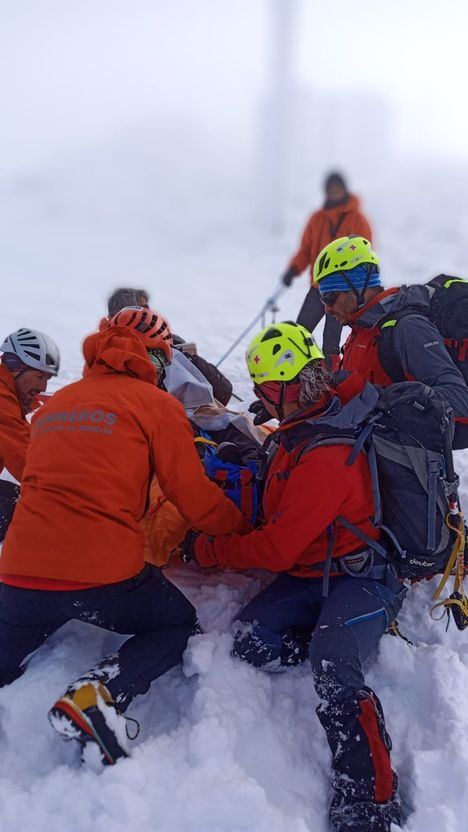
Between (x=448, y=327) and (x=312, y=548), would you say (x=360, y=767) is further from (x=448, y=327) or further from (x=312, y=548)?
(x=448, y=327)

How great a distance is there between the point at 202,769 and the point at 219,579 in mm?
1319

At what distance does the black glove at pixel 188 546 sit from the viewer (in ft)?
12.1

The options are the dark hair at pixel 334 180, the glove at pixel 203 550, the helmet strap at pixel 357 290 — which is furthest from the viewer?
the dark hair at pixel 334 180

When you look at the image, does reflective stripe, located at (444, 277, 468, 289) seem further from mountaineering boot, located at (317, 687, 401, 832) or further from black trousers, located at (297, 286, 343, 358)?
black trousers, located at (297, 286, 343, 358)

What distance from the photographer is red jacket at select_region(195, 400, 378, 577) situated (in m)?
2.90

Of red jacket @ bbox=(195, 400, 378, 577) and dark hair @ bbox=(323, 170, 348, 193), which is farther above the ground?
dark hair @ bbox=(323, 170, 348, 193)

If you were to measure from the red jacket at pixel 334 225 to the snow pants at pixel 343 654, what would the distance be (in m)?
4.58

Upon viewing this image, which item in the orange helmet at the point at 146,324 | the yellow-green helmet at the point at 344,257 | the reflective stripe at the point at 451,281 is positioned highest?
the yellow-green helmet at the point at 344,257

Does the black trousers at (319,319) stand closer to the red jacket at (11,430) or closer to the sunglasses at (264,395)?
the red jacket at (11,430)

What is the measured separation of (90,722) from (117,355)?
1.58 meters

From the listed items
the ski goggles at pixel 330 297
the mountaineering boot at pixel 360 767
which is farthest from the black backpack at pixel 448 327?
the mountaineering boot at pixel 360 767

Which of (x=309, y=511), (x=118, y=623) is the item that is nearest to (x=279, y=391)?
(x=309, y=511)

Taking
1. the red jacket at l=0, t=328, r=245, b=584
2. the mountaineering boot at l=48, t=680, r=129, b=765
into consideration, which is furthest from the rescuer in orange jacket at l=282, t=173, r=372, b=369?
the mountaineering boot at l=48, t=680, r=129, b=765

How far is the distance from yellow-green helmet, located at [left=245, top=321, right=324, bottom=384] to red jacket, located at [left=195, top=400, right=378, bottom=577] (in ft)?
0.90
